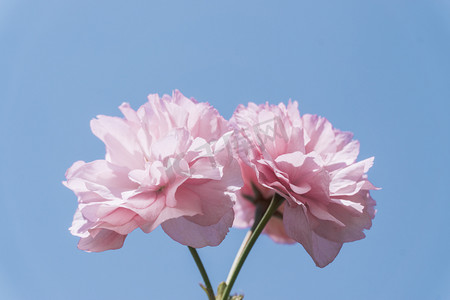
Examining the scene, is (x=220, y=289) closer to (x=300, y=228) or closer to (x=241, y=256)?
(x=241, y=256)

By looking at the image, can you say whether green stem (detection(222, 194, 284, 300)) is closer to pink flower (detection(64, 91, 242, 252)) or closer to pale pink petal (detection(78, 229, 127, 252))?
pink flower (detection(64, 91, 242, 252))

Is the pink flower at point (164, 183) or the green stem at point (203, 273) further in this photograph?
the green stem at point (203, 273)

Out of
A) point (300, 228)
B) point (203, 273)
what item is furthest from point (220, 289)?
point (300, 228)

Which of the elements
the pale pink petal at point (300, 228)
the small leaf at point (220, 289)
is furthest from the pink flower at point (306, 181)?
the small leaf at point (220, 289)

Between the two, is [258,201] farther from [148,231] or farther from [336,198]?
[148,231]

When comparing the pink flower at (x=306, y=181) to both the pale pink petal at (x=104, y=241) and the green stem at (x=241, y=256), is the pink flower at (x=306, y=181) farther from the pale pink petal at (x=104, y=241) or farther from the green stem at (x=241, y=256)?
the pale pink petal at (x=104, y=241)

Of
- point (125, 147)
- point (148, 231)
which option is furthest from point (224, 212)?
point (125, 147)

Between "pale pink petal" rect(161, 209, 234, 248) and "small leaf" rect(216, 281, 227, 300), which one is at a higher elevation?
"pale pink petal" rect(161, 209, 234, 248)

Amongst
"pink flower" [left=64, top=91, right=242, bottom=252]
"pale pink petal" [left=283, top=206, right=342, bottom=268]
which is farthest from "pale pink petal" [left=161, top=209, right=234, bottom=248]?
"pale pink petal" [left=283, top=206, right=342, bottom=268]
